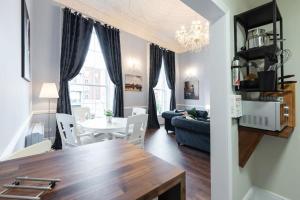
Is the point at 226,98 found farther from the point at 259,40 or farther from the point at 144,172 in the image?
the point at 144,172

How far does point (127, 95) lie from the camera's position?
580 cm

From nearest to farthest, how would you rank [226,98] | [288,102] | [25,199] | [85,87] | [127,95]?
1. [25,199]
2. [226,98]
3. [288,102]
4. [85,87]
5. [127,95]

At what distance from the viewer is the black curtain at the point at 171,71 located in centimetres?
702

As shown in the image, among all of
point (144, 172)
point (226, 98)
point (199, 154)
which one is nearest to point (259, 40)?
point (226, 98)

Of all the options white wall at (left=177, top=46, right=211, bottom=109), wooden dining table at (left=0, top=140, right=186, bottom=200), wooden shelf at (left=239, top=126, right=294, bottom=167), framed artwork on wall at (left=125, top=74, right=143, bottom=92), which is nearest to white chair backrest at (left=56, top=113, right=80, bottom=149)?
wooden dining table at (left=0, top=140, right=186, bottom=200)

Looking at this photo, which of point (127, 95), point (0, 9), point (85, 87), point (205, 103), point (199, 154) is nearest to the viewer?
point (0, 9)

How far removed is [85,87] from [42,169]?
4.38m

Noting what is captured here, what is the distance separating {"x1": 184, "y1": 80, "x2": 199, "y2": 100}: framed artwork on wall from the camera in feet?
23.1

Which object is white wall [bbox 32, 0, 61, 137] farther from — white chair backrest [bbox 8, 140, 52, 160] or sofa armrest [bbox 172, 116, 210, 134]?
white chair backrest [bbox 8, 140, 52, 160]

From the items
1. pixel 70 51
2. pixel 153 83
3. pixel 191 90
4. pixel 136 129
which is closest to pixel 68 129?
pixel 136 129

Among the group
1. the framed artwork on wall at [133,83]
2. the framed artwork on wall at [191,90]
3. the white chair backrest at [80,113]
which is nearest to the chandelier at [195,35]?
the framed artwork on wall at [133,83]

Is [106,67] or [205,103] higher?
[106,67]

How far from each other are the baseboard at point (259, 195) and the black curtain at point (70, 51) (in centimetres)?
384

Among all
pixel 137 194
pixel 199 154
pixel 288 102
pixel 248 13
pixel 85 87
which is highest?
pixel 248 13
